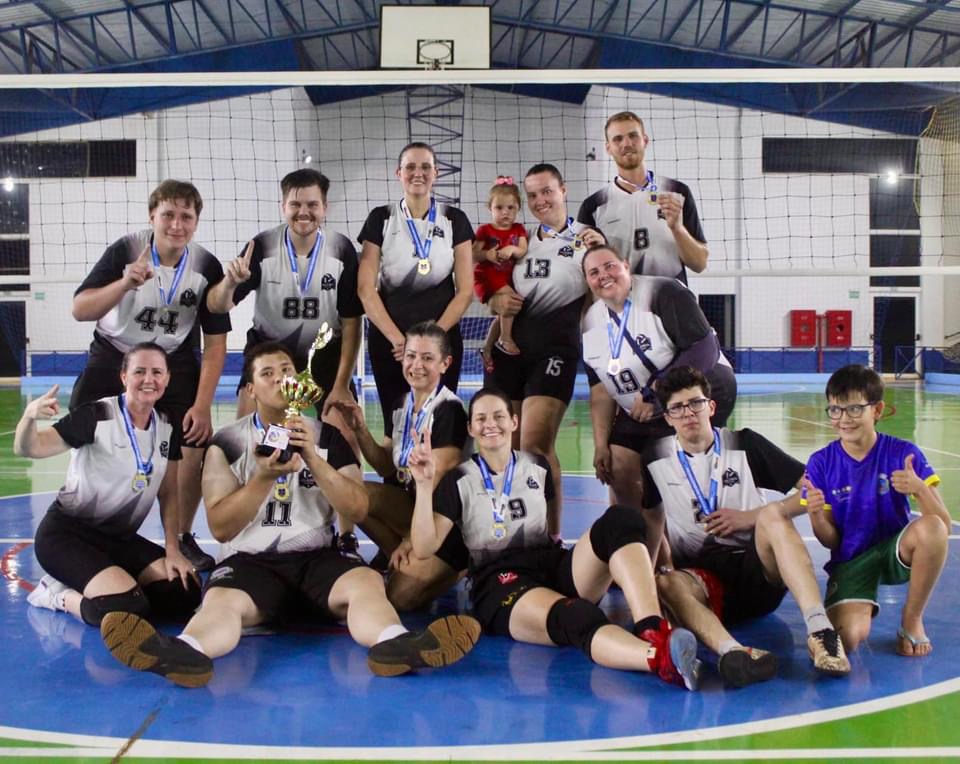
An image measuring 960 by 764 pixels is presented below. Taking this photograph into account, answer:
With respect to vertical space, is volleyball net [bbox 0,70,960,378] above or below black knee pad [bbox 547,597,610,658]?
above

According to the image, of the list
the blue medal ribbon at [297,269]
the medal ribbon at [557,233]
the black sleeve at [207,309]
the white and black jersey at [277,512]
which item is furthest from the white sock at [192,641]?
the medal ribbon at [557,233]

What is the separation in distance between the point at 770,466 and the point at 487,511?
45.5 inches

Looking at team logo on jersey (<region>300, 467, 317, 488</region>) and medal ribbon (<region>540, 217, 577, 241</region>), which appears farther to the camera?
medal ribbon (<region>540, 217, 577, 241</region>)

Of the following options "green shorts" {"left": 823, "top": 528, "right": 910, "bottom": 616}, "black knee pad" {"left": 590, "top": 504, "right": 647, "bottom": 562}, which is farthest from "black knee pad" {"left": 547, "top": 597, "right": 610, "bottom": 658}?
"green shorts" {"left": 823, "top": 528, "right": 910, "bottom": 616}

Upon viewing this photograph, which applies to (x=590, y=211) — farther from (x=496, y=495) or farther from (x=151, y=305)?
(x=151, y=305)

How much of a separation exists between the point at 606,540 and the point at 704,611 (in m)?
0.43

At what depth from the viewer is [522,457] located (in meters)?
3.86

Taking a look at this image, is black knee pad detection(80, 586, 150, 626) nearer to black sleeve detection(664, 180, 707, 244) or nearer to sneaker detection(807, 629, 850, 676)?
sneaker detection(807, 629, 850, 676)

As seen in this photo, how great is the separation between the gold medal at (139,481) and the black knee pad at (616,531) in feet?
6.26

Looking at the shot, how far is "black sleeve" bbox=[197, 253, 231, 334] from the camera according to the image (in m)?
4.59

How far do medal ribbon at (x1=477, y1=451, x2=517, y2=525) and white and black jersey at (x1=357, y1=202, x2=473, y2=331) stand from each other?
1.19m

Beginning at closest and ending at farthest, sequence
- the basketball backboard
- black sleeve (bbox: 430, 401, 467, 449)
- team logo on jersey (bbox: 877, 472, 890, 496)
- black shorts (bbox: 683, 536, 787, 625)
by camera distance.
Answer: team logo on jersey (bbox: 877, 472, 890, 496), black shorts (bbox: 683, 536, 787, 625), black sleeve (bbox: 430, 401, 467, 449), the basketball backboard

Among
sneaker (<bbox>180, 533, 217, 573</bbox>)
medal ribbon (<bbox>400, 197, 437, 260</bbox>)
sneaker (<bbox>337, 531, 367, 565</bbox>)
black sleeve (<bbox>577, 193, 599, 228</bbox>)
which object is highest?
black sleeve (<bbox>577, 193, 599, 228</bbox>)

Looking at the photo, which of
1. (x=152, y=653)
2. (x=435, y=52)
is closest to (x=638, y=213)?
(x=152, y=653)
